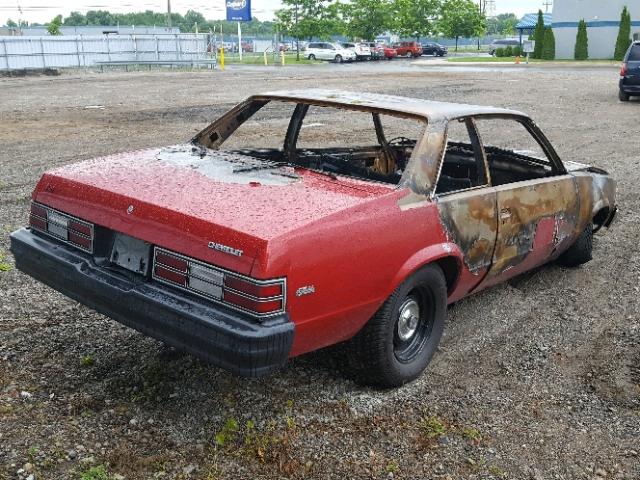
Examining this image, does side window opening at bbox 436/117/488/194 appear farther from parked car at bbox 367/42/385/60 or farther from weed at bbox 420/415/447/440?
parked car at bbox 367/42/385/60

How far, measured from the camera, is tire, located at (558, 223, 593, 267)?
18.3ft

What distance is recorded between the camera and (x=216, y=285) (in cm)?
309

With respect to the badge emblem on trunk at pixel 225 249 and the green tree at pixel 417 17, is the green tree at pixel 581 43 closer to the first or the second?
the green tree at pixel 417 17

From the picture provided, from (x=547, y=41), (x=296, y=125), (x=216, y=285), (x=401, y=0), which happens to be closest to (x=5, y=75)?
(x=296, y=125)

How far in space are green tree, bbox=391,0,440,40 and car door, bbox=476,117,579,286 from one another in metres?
73.8

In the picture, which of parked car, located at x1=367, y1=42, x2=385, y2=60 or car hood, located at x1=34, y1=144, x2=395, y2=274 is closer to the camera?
car hood, located at x1=34, y1=144, x2=395, y2=274

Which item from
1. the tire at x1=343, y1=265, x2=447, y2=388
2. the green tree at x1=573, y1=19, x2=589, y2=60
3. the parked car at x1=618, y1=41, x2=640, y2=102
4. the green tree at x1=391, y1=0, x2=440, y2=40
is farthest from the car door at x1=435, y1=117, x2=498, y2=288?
the green tree at x1=391, y1=0, x2=440, y2=40

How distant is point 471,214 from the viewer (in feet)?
13.1

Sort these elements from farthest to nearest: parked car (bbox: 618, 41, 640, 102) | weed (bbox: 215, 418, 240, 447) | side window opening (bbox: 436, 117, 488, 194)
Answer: parked car (bbox: 618, 41, 640, 102)
side window opening (bbox: 436, 117, 488, 194)
weed (bbox: 215, 418, 240, 447)

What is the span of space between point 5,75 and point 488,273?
29868mm

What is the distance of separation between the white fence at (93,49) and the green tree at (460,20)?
4222 centimetres

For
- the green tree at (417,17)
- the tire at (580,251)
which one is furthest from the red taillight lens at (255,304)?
the green tree at (417,17)

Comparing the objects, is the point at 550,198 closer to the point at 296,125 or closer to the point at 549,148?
the point at 549,148

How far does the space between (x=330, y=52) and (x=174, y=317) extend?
50.7 meters
